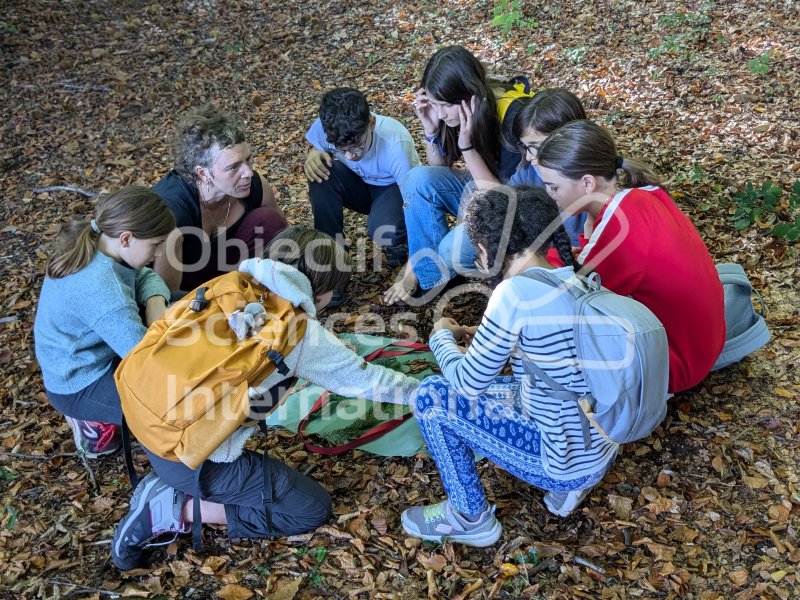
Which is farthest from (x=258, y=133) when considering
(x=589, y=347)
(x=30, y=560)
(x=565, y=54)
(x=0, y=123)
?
(x=589, y=347)

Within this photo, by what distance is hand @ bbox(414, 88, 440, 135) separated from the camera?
4293mm

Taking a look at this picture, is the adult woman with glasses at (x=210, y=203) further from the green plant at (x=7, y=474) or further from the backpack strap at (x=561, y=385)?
the backpack strap at (x=561, y=385)

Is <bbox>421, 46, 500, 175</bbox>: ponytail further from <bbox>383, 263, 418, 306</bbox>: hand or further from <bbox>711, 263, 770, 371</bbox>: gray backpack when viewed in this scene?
<bbox>711, 263, 770, 371</bbox>: gray backpack

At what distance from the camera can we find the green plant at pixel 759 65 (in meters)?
6.34

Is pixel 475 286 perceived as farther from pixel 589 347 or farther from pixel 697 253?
pixel 589 347

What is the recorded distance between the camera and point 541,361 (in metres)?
2.52

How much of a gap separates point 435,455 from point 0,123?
6806mm

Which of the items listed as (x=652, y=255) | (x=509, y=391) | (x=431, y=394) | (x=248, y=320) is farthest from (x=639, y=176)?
(x=248, y=320)

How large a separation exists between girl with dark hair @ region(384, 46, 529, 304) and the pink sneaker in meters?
2.03

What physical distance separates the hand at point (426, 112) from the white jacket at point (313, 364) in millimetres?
1910

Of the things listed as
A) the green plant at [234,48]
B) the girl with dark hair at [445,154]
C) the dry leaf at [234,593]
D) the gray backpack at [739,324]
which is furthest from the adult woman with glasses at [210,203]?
the green plant at [234,48]

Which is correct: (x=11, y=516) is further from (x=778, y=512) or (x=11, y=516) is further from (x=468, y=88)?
(x=778, y=512)

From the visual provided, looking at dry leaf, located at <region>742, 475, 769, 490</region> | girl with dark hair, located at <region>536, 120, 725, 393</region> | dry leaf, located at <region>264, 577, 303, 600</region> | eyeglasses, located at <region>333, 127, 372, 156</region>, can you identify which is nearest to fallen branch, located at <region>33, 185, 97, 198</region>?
eyeglasses, located at <region>333, 127, 372, 156</region>

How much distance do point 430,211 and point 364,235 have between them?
1209 mm
